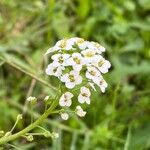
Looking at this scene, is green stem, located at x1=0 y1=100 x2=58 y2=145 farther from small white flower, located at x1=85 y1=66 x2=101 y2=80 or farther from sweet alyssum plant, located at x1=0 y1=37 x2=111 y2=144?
small white flower, located at x1=85 y1=66 x2=101 y2=80

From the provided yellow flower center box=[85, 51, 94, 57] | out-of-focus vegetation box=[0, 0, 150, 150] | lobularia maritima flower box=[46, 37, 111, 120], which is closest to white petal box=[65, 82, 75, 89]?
lobularia maritima flower box=[46, 37, 111, 120]

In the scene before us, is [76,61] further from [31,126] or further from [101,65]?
[31,126]

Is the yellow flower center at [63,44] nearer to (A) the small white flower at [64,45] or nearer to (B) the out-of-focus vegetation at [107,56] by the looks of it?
(A) the small white flower at [64,45]

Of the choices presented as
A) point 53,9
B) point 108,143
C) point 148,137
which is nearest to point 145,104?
point 148,137

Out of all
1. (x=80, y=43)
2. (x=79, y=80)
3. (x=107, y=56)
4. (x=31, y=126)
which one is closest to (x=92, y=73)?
(x=79, y=80)

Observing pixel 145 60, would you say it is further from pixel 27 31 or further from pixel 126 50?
pixel 27 31

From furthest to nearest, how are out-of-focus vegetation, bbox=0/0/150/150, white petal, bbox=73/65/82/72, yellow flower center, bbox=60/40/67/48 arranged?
out-of-focus vegetation, bbox=0/0/150/150 → yellow flower center, bbox=60/40/67/48 → white petal, bbox=73/65/82/72
